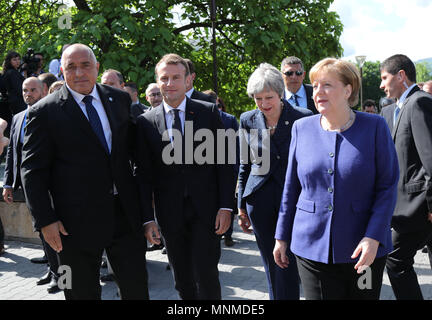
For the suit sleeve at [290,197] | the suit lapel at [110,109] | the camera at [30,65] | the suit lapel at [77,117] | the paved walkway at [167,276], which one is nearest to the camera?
the suit sleeve at [290,197]

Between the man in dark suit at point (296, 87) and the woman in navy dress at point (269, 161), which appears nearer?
the woman in navy dress at point (269, 161)

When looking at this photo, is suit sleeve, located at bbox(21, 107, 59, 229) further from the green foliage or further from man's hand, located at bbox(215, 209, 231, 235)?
the green foliage

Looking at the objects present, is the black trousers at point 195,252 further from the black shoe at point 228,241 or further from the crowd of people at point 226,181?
the black shoe at point 228,241

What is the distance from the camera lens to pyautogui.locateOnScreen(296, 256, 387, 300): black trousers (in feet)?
9.16

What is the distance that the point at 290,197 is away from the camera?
10.2 ft

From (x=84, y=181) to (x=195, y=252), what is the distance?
108 centimetres

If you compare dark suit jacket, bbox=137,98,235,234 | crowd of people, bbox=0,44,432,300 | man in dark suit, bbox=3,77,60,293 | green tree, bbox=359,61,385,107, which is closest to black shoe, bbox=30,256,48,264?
man in dark suit, bbox=3,77,60,293

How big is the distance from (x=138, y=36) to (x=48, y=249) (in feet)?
25.3

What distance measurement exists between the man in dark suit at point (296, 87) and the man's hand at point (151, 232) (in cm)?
296

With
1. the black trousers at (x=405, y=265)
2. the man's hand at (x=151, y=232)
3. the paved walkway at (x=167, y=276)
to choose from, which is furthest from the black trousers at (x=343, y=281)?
the paved walkway at (x=167, y=276)

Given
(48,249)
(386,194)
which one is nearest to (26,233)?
(48,249)

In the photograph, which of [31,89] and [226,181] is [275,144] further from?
[31,89]

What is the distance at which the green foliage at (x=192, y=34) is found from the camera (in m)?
11.8

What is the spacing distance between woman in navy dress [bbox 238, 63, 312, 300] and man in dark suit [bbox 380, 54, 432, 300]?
852mm
